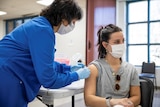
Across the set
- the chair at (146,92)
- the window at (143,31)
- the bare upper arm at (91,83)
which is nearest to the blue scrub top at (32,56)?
the bare upper arm at (91,83)

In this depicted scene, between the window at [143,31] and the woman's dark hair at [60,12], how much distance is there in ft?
16.7

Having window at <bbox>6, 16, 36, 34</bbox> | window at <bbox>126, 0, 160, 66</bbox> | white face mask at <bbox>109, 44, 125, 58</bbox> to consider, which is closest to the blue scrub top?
white face mask at <bbox>109, 44, 125, 58</bbox>

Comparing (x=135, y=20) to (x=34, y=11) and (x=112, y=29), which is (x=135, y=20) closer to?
(x=34, y=11)

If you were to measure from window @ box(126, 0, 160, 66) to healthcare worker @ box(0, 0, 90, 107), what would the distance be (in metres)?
5.15

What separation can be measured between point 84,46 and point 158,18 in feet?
10.9

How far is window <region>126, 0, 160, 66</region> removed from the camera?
19.0 feet

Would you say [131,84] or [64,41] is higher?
[64,41]

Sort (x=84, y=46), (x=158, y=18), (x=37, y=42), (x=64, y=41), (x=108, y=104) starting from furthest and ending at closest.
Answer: (x=158, y=18), (x=84, y=46), (x=64, y=41), (x=108, y=104), (x=37, y=42)

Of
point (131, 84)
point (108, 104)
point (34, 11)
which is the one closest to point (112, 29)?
point (131, 84)

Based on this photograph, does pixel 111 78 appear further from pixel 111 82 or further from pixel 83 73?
pixel 83 73

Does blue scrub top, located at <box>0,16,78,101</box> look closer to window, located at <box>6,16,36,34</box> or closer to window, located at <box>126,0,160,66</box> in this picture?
window, located at <box>6,16,36,34</box>

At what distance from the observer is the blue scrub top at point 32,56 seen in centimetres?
105

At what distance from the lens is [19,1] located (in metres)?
2.40

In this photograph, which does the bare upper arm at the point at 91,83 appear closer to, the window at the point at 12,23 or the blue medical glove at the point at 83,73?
the blue medical glove at the point at 83,73
